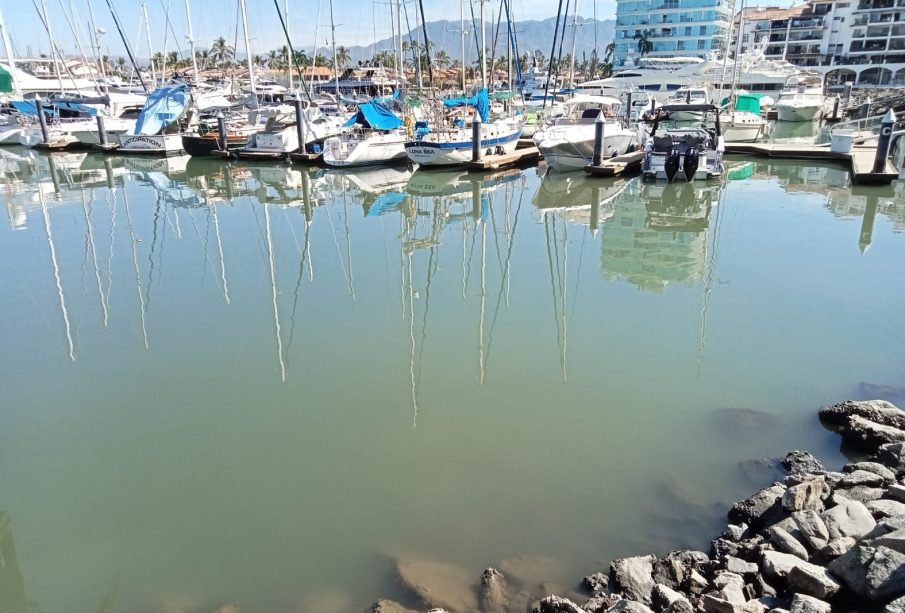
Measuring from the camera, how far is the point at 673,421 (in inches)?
270

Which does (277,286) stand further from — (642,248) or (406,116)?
(406,116)

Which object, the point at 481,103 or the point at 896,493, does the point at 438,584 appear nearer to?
the point at 896,493

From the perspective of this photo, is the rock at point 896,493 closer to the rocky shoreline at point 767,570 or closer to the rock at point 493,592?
the rocky shoreline at point 767,570

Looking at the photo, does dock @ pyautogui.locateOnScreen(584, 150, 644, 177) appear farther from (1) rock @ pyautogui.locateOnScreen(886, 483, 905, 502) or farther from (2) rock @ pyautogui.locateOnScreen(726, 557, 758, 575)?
(2) rock @ pyautogui.locateOnScreen(726, 557, 758, 575)

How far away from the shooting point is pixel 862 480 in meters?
5.21

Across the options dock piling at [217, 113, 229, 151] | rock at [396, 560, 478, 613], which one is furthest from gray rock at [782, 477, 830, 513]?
dock piling at [217, 113, 229, 151]

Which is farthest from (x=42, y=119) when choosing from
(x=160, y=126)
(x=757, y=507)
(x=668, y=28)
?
(x=668, y=28)

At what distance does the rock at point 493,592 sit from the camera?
14.9ft

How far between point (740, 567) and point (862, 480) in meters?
1.70

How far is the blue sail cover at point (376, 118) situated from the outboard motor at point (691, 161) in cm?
1111

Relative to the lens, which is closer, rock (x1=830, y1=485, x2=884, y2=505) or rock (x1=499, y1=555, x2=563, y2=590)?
rock (x1=499, y1=555, x2=563, y2=590)

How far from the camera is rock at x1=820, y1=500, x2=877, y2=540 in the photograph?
4391mm

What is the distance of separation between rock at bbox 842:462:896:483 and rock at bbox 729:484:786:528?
78 cm

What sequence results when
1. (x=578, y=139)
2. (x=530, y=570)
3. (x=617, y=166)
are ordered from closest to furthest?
(x=530, y=570) → (x=617, y=166) → (x=578, y=139)
